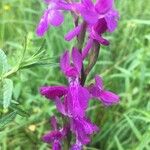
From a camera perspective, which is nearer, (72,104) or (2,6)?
(72,104)

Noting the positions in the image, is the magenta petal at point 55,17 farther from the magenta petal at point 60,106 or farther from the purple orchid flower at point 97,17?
the magenta petal at point 60,106

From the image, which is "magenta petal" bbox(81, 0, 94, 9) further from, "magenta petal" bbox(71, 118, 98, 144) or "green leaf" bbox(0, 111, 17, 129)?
"green leaf" bbox(0, 111, 17, 129)

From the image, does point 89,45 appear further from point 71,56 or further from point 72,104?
point 72,104

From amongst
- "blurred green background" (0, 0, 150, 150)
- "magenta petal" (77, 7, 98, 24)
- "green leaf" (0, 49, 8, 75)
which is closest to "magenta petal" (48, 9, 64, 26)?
"magenta petal" (77, 7, 98, 24)

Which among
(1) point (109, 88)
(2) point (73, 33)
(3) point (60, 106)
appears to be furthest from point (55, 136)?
(1) point (109, 88)

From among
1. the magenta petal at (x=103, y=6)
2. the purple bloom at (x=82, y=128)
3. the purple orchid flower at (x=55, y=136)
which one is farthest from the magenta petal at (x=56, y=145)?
the magenta petal at (x=103, y=6)

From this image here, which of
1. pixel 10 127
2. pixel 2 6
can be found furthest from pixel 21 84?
pixel 2 6
